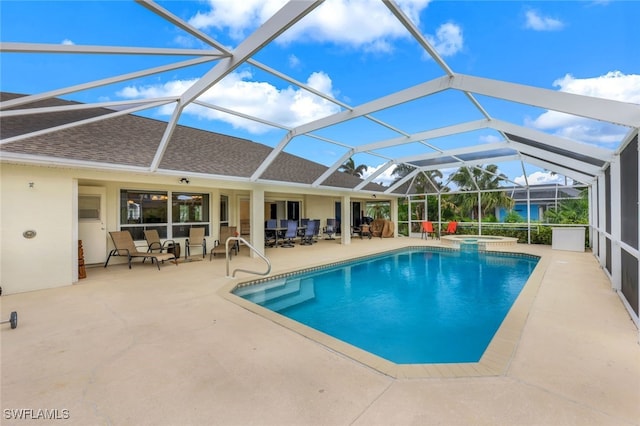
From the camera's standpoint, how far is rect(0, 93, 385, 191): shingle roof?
6.36 meters

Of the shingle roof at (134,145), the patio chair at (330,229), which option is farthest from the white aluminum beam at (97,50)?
the patio chair at (330,229)

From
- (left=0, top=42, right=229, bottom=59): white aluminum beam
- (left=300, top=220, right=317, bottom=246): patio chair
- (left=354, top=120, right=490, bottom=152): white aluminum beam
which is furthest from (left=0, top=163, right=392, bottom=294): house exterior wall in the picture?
(left=300, top=220, right=317, bottom=246): patio chair

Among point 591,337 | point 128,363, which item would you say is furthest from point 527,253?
point 128,363

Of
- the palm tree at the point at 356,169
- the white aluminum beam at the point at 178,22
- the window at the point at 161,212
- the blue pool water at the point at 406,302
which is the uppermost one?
the palm tree at the point at 356,169

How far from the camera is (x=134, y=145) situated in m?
8.34

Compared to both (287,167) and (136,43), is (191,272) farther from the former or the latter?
(287,167)

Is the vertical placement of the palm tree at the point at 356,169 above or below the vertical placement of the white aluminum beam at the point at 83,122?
above

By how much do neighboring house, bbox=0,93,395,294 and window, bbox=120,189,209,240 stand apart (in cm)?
3

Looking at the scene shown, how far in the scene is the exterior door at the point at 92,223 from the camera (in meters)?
8.48

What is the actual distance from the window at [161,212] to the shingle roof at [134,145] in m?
1.87

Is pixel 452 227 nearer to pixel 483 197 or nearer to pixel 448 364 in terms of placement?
pixel 483 197

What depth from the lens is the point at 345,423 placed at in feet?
7.18

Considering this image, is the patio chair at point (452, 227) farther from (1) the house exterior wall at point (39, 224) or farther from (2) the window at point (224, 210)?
(1) the house exterior wall at point (39, 224)

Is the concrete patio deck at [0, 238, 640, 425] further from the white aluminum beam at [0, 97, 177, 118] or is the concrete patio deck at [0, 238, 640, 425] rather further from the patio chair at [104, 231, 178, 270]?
the patio chair at [104, 231, 178, 270]
